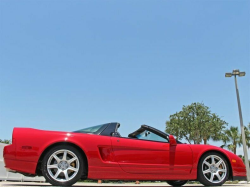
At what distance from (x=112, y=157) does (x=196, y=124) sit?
26443 mm

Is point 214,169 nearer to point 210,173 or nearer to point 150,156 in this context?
point 210,173

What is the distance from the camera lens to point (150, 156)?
4387mm

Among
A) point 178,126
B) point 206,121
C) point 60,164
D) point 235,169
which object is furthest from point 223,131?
point 60,164

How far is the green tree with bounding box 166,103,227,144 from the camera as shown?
95.9ft

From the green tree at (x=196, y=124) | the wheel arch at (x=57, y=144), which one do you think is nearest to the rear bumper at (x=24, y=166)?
the wheel arch at (x=57, y=144)

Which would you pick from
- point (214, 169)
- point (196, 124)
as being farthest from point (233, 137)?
point (214, 169)

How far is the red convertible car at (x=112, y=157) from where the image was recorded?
3.96m

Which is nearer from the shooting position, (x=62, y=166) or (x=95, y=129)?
(x=62, y=166)

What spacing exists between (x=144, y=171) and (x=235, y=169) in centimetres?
179

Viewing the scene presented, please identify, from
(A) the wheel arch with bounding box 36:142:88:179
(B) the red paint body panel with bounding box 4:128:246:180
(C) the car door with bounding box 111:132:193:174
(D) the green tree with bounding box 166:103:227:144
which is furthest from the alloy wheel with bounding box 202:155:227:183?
(D) the green tree with bounding box 166:103:227:144

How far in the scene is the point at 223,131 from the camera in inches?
1207

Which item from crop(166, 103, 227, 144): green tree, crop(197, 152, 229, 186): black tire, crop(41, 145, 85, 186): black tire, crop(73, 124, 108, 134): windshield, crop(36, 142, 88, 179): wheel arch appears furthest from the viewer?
crop(166, 103, 227, 144): green tree

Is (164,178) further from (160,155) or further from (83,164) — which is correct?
(83,164)

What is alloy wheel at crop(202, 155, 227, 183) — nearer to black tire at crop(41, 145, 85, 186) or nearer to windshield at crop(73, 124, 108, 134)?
windshield at crop(73, 124, 108, 134)
